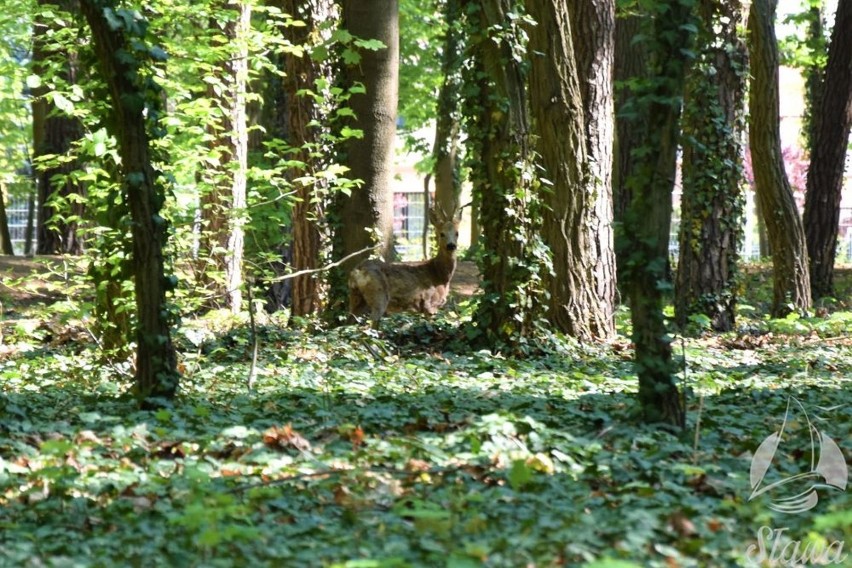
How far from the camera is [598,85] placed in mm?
13281

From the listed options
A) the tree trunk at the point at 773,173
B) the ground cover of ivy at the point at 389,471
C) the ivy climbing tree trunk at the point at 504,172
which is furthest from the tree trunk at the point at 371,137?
the tree trunk at the point at 773,173

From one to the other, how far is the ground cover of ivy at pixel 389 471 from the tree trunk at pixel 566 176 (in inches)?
104

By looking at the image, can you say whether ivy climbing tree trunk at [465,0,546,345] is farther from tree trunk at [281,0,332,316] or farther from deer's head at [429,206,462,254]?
tree trunk at [281,0,332,316]

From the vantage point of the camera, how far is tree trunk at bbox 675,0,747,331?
15.4m

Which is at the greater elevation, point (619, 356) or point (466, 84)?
point (466, 84)

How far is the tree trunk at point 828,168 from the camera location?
2133 centimetres

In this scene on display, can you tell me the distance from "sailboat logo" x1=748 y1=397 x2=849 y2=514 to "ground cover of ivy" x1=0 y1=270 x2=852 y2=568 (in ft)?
0.26

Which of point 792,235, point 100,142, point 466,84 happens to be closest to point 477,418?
point 100,142

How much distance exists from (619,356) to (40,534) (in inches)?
324

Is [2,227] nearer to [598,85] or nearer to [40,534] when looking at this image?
[598,85]

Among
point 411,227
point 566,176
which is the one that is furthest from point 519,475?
point 411,227

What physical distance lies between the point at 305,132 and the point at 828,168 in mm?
11591

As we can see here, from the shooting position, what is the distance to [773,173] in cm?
1839

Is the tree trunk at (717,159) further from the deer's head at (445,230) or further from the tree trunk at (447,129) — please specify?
the tree trunk at (447,129)
